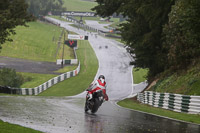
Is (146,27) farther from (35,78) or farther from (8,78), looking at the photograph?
(35,78)

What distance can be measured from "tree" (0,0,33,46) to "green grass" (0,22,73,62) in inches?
1572

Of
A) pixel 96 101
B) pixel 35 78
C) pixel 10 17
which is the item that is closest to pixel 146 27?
Result: pixel 10 17

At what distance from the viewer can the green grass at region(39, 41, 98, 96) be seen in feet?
159

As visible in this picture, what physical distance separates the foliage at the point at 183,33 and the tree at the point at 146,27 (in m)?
2.30

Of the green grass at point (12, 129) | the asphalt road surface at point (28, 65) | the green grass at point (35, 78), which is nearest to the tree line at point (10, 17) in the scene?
the green grass at point (35, 78)

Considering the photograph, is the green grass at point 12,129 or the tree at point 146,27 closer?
the green grass at point 12,129

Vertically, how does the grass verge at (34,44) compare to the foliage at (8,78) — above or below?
above

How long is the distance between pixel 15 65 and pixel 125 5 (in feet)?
128

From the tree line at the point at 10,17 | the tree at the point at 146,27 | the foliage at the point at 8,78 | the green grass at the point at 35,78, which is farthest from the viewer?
the green grass at the point at 35,78

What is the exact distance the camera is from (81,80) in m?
58.2

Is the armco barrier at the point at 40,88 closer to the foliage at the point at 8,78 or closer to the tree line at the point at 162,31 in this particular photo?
the foliage at the point at 8,78

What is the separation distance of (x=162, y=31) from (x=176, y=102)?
11.1 m

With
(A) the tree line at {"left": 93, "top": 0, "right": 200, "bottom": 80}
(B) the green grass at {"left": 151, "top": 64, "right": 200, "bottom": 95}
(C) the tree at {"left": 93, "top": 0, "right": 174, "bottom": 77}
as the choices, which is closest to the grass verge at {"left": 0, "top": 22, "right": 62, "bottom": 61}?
(C) the tree at {"left": 93, "top": 0, "right": 174, "bottom": 77}

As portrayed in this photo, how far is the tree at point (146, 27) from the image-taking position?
28.7 meters
